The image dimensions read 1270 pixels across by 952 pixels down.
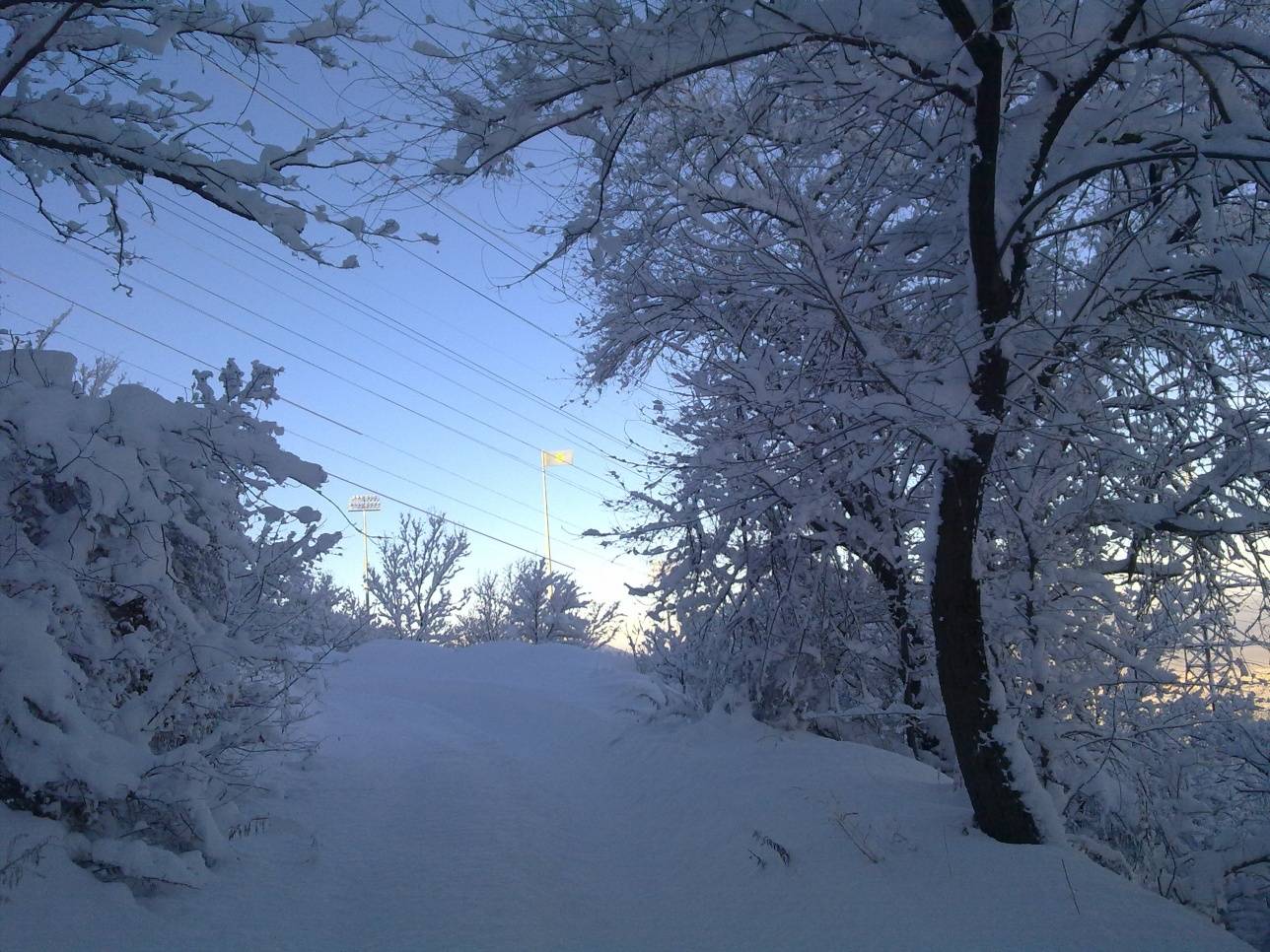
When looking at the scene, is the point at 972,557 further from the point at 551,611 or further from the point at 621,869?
the point at 551,611

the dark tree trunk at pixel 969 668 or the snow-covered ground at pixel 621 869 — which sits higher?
the dark tree trunk at pixel 969 668

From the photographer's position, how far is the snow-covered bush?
133 inches

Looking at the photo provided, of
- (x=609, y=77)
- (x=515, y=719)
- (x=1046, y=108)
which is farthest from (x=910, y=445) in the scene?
(x=515, y=719)

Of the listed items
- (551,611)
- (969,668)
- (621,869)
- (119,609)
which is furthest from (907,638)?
(551,611)

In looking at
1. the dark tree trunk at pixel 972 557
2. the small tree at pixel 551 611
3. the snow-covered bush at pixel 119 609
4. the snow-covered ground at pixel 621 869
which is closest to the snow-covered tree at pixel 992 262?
the dark tree trunk at pixel 972 557

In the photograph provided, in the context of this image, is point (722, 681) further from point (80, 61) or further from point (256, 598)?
point (80, 61)

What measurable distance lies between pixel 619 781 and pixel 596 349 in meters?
4.24

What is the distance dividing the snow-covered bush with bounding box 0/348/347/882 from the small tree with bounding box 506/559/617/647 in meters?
25.0

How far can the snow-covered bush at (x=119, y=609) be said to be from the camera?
3.39 metres

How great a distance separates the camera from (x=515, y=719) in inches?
412

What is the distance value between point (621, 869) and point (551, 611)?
990 inches

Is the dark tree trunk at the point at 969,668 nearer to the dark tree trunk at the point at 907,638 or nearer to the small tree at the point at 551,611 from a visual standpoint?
the dark tree trunk at the point at 907,638

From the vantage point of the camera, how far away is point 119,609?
13.1 ft

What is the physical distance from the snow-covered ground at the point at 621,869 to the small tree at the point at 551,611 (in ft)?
71.3
